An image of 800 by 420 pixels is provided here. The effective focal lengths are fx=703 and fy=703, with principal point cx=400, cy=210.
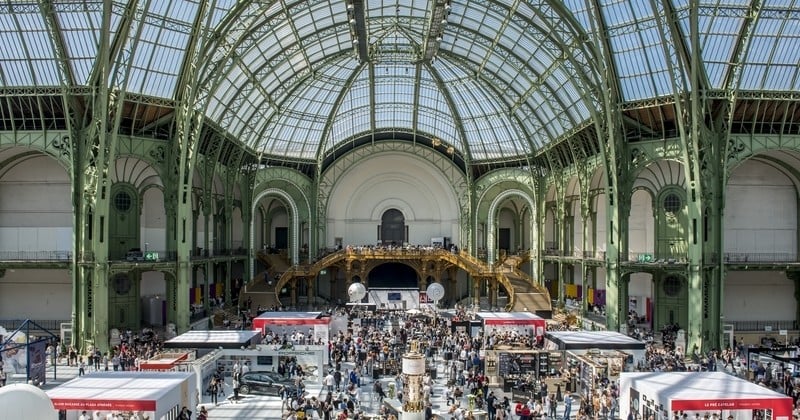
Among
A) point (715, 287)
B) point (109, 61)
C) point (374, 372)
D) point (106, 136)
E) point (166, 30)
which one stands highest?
point (166, 30)

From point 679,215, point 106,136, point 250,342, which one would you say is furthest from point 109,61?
point 679,215

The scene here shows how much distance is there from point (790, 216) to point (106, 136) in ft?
144

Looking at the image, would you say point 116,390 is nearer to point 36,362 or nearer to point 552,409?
point 36,362

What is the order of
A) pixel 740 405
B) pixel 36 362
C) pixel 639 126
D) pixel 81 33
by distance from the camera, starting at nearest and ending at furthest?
pixel 740 405
pixel 36 362
pixel 81 33
pixel 639 126

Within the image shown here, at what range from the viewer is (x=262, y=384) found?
105 ft

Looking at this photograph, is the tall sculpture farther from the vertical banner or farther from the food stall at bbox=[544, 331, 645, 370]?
the vertical banner

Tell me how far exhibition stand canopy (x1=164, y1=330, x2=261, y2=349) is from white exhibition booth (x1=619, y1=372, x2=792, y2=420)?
18.5 meters

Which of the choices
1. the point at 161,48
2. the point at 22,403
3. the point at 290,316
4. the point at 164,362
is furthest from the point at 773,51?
the point at 22,403

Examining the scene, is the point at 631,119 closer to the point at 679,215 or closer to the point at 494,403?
the point at 679,215

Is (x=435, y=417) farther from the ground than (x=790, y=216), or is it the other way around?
(x=790, y=216)

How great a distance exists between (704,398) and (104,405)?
19.2 meters

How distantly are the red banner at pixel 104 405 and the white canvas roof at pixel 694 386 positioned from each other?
1662cm

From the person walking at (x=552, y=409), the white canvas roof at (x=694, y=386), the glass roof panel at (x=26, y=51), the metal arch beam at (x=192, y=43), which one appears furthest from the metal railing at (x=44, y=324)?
the white canvas roof at (x=694, y=386)

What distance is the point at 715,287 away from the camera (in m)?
41.6
